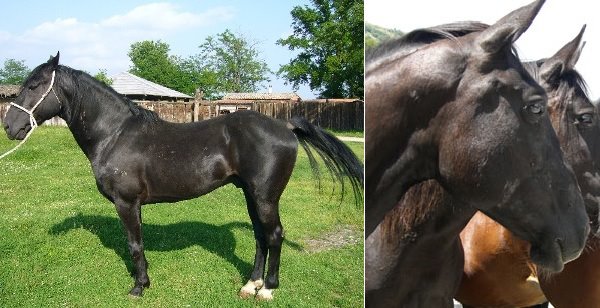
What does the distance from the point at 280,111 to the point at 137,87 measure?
0.66 metres

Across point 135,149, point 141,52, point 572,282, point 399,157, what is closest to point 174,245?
point 135,149

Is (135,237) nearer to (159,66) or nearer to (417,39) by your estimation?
(159,66)

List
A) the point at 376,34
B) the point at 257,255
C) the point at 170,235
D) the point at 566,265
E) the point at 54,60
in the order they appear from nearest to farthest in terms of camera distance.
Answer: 1. the point at 376,34
2. the point at 566,265
3. the point at 54,60
4. the point at 257,255
5. the point at 170,235

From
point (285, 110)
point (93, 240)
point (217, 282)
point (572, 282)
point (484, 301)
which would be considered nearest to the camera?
point (572, 282)

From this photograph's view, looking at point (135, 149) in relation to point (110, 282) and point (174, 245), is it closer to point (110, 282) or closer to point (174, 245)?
point (110, 282)

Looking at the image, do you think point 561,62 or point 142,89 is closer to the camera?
point 561,62

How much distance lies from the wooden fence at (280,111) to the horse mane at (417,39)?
0.55 meters

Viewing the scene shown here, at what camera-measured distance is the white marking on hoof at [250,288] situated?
6.86 feet

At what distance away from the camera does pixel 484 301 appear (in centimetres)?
126

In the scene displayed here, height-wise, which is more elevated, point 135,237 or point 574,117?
point 574,117

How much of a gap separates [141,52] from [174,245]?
3.73ft

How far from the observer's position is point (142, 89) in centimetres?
216

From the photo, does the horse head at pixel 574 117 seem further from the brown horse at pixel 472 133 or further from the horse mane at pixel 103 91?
the horse mane at pixel 103 91

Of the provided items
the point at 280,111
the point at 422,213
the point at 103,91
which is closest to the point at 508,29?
the point at 422,213
